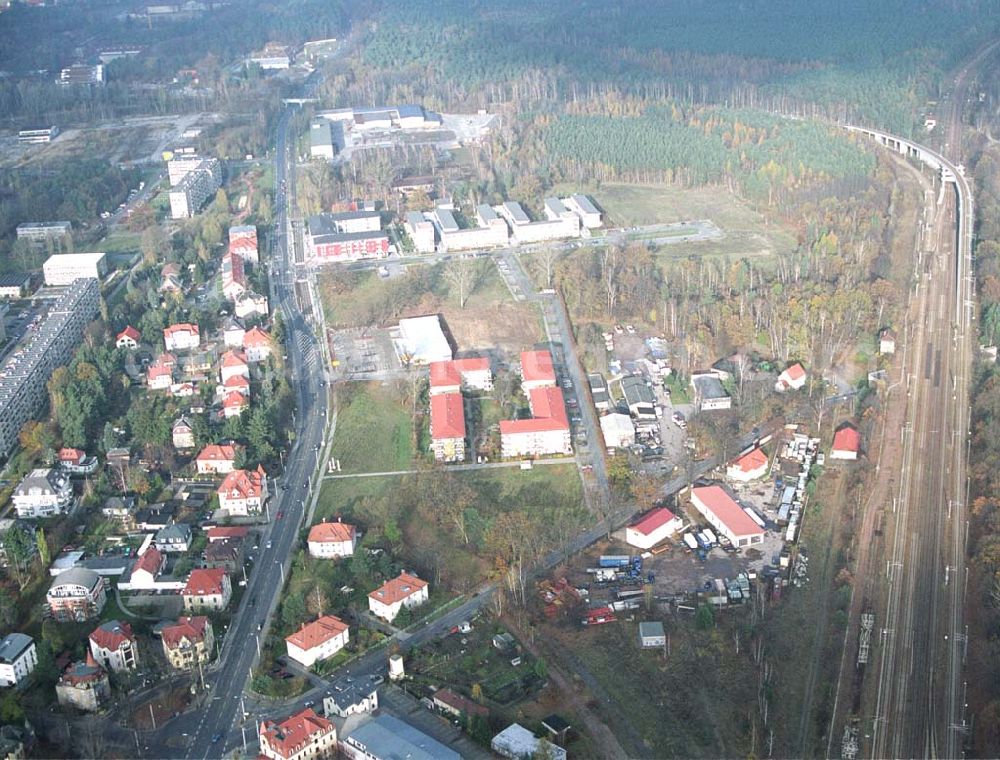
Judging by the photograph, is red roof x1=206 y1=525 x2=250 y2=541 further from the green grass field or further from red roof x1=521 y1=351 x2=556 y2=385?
red roof x1=521 y1=351 x2=556 y2=385

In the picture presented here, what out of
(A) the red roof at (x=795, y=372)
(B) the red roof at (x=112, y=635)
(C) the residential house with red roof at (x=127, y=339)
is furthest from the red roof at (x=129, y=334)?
(A) the red roof at (x=795, y=372)

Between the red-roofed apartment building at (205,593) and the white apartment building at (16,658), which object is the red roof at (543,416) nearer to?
the red-roofed apartment building at (205,593)

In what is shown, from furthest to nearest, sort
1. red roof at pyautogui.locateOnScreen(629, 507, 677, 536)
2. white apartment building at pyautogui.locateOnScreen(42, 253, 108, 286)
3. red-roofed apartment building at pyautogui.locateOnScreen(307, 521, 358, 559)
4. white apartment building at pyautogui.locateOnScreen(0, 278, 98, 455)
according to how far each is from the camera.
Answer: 1. white apartment building at pyautogui.locateOnScreen(42, 253, 108, 286)
2. white apartment building at pyautogui.locateOnScreen(0, 278, 98, 455)
3. red roof at pyautogui.locateOnScreen(629, 507, 677, 536)
4. red-roofed apartment building at pyautogui.locateOnScreen(307, 521, 358, 559)

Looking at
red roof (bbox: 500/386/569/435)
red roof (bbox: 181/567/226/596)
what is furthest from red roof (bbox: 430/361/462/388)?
red roof (bbox: 181/567/226/596)

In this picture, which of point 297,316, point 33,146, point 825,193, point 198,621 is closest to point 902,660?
point 198,621

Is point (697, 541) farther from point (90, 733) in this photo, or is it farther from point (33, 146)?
point (33, 146)

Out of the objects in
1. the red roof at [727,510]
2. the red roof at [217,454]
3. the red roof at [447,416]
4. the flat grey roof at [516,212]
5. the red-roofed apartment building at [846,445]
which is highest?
the flat grey roof at [516,212]
